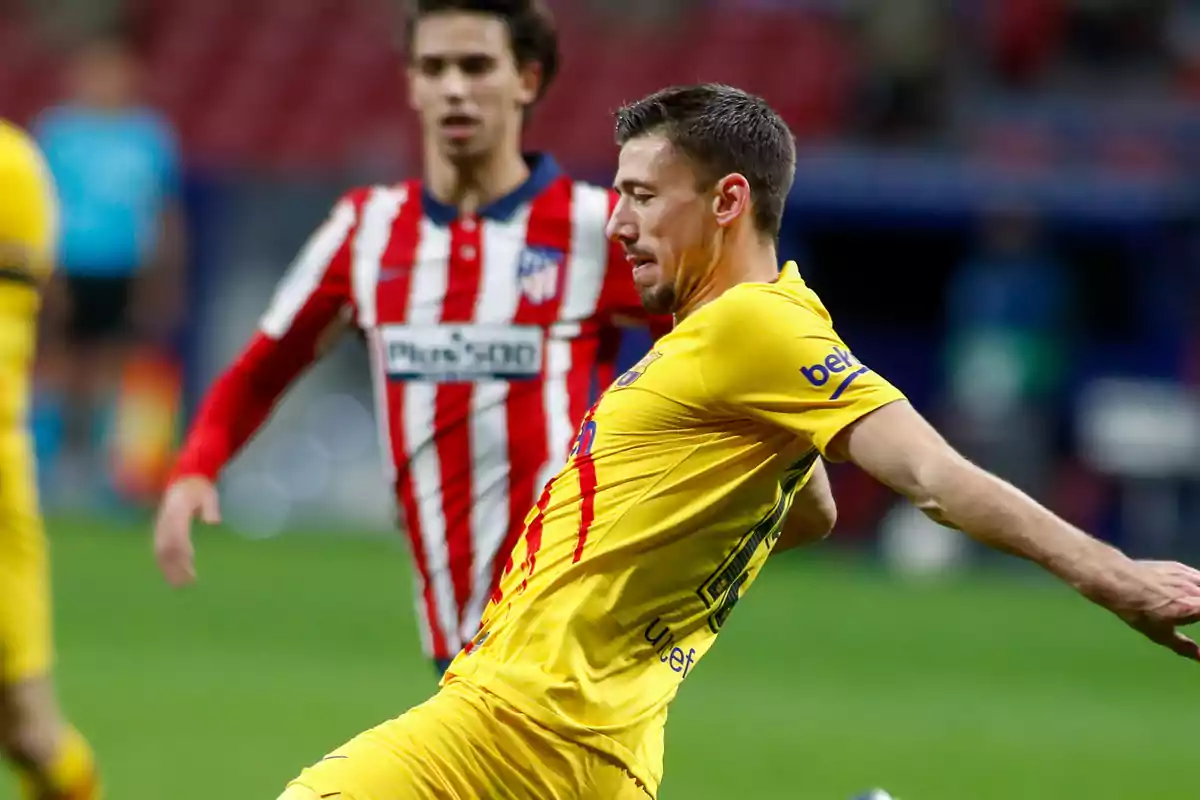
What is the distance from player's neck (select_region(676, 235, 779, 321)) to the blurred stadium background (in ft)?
13.4

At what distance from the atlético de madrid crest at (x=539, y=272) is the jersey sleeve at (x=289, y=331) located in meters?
0.44

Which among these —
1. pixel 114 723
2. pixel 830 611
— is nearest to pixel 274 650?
pixel 114 723

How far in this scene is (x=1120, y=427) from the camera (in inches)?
566

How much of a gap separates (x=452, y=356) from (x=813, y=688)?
5.44m

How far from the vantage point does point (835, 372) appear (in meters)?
3.53

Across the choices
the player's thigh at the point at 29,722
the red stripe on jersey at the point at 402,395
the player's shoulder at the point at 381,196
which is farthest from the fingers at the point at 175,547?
the player's shoulder at the point at 381,196

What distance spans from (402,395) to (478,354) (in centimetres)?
21

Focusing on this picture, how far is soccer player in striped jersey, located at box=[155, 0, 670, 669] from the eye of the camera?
5113 mm

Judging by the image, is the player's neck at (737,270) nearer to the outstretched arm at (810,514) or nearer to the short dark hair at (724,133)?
the short dark hair at (724,133)

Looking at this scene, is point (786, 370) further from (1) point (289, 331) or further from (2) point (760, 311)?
(1) point (289, 331)

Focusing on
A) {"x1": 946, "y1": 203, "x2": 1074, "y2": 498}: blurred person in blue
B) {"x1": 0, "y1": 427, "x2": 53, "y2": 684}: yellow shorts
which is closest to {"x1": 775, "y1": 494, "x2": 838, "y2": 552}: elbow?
{"x1": 0, "y1": 427, "x2": 53, "y2": 684}: yellow shorts

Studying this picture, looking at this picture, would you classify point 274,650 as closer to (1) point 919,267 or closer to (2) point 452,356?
(2) point 452,356

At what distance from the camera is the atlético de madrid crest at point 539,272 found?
5.15 m

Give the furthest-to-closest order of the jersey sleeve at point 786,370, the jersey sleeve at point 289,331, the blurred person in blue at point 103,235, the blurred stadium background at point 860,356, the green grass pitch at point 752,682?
1. the blurred person in blue at point 103,235
2. the blurred stadium background at point 860,356
3. the green grass pitch at point 752,682
4. the jersey sleeve at point 289,331
5. the jersey sleeve at point 786,370
